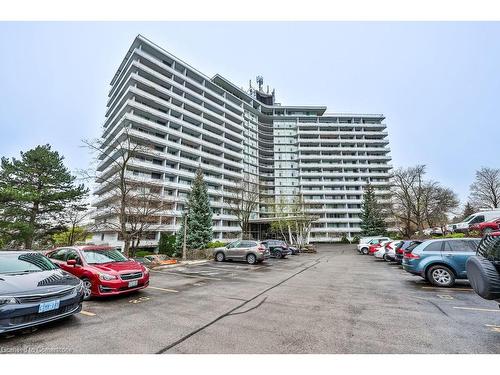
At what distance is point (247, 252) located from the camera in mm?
16844

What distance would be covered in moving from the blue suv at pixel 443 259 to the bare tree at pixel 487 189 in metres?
46.3

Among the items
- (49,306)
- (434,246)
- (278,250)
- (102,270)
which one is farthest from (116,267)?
(278,250)

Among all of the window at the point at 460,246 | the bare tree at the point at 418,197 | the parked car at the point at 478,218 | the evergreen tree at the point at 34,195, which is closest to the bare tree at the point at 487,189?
the bare tree at the point at 418,197

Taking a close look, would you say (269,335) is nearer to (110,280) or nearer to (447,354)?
(447,354)

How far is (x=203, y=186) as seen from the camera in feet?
91.6

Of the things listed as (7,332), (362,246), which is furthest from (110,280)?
(362,246)

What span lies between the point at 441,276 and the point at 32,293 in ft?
37.5

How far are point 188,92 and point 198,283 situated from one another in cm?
5013

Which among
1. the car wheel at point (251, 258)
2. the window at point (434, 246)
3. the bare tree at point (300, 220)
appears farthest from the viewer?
the bare tree at point (300, 220)

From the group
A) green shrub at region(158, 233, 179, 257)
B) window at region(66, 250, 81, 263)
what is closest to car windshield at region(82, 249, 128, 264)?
window at region(66, 250, 81, 263)

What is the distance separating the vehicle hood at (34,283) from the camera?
4.08 meters

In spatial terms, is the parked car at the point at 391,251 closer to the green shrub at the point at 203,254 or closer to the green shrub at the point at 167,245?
the green shrub at the point at 203,254

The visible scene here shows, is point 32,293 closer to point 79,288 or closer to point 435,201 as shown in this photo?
point 79,288

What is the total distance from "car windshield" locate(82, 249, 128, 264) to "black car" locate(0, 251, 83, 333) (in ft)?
5.58
